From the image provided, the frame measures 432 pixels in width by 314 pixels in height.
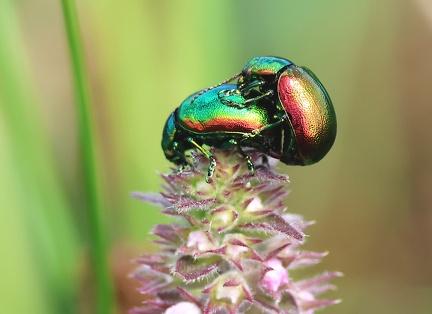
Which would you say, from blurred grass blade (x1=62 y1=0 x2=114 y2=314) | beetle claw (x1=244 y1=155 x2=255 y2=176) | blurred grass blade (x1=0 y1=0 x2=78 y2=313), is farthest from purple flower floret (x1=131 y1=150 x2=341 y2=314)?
blurred grass blade (x1=0 y1=0 x2=78 y2=313)

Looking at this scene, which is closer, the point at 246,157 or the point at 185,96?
the point at 246,157

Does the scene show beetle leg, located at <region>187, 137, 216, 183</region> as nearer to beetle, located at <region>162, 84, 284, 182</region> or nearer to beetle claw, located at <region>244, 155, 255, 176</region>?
beetle, located at <region>162, 84, 284, 182</region>

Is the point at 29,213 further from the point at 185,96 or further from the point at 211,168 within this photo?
the point at 211,168

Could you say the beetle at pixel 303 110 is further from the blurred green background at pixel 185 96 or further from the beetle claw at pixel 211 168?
the blurred green background at pixel 185 96

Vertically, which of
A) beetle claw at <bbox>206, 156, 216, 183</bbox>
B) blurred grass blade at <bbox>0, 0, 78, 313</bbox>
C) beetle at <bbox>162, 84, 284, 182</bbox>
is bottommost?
blurred grass blade at <bbox>0, 0, 78, 313</bbox>

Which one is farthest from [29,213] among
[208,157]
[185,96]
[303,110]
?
[303,110]

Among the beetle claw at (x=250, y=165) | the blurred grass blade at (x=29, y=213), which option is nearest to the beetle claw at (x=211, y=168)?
the beetle claw at (x=250, y=165)
